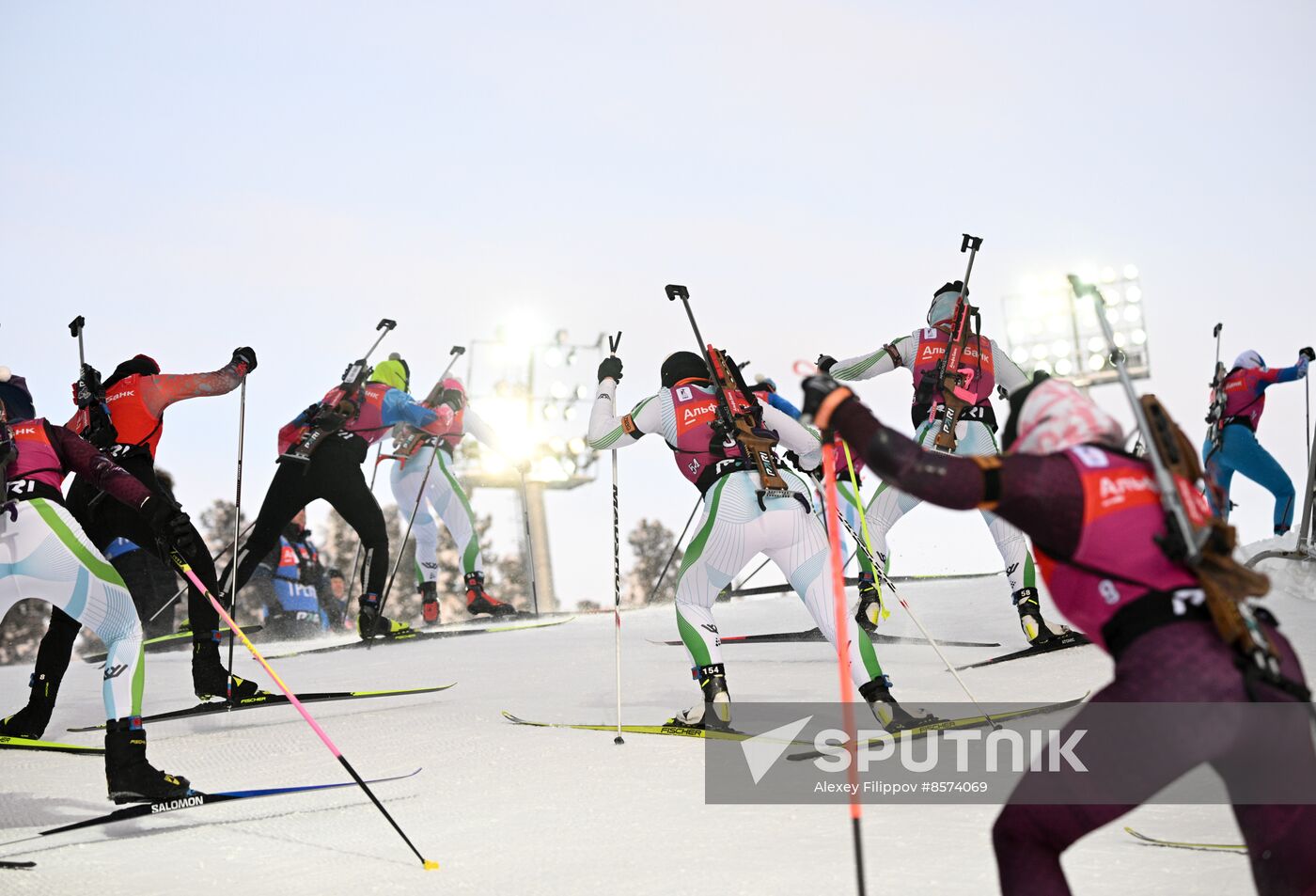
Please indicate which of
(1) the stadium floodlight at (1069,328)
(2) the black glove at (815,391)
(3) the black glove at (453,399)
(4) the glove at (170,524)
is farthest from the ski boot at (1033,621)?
(1) the stadium floodlight at (1069,328)

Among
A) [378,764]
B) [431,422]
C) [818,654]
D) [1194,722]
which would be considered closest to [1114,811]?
[1194,722]

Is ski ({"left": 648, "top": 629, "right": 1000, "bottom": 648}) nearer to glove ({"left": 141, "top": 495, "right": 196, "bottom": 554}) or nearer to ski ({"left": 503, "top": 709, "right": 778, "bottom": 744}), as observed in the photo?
ski ({"left": 503, "top": 709, "right": 778, "bottom": 744})

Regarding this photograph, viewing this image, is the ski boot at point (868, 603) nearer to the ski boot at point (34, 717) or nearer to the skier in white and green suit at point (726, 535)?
the skier in white and green suit at point (726, 535)

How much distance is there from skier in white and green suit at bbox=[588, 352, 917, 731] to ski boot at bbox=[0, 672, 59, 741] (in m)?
3.22

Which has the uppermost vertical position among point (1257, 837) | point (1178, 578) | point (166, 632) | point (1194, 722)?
point (1178, 578)

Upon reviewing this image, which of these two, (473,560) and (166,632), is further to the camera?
(166,632)

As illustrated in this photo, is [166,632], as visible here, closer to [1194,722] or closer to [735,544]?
[735,544]

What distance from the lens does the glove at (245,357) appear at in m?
7.35

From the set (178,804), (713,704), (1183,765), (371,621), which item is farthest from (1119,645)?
(371,621)

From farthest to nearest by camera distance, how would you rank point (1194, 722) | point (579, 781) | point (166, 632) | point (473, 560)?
point (166, 632), point (473, 560), point (579, 781), point (1194, 722)

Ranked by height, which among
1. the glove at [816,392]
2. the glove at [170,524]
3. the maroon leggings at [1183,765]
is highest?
the glove at [816,392]

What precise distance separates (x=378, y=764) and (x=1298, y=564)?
7985mm

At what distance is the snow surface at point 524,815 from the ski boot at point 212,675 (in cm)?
21

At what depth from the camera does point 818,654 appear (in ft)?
30.3
